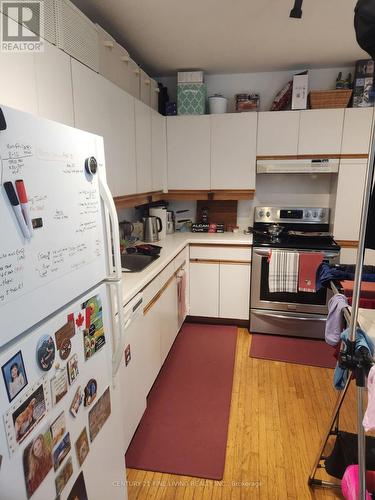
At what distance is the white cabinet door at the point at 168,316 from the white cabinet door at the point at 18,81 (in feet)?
4.72

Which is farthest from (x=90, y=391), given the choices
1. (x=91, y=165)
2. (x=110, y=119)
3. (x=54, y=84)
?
(x=110, y=119)

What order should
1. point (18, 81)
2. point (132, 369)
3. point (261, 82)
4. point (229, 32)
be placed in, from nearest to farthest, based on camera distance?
point (18, 81) < point (132, 369) < point (229, 32) < point (261, 82)

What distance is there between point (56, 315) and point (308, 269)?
2420 mm

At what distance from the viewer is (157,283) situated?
2.19 metres

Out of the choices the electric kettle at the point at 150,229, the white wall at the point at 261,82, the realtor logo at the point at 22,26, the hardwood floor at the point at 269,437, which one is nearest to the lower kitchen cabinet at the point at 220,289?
the electric kettle at the point at 150,229

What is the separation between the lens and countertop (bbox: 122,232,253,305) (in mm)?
1749

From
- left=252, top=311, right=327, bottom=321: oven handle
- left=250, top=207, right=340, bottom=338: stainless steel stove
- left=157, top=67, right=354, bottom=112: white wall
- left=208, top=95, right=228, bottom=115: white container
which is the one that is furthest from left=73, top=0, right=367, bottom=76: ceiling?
left=252, top=311, right=327, bottom=321: oven handle

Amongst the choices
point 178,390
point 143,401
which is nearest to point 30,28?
point 143,401

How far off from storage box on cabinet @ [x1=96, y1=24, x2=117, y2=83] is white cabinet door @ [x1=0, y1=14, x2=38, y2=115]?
2.38ft

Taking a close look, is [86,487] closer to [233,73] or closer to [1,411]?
[1,411]

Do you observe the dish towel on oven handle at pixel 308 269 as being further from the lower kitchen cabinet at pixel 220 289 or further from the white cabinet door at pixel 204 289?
the white cabinet door at pixel 204 289

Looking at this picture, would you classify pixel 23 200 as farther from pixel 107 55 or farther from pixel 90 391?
pixel 107 55

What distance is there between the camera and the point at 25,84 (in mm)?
1288

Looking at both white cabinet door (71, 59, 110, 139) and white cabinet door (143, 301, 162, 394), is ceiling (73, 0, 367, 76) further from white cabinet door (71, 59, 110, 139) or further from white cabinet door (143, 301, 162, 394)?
white cabinet door (143, 301, 162, 394)
